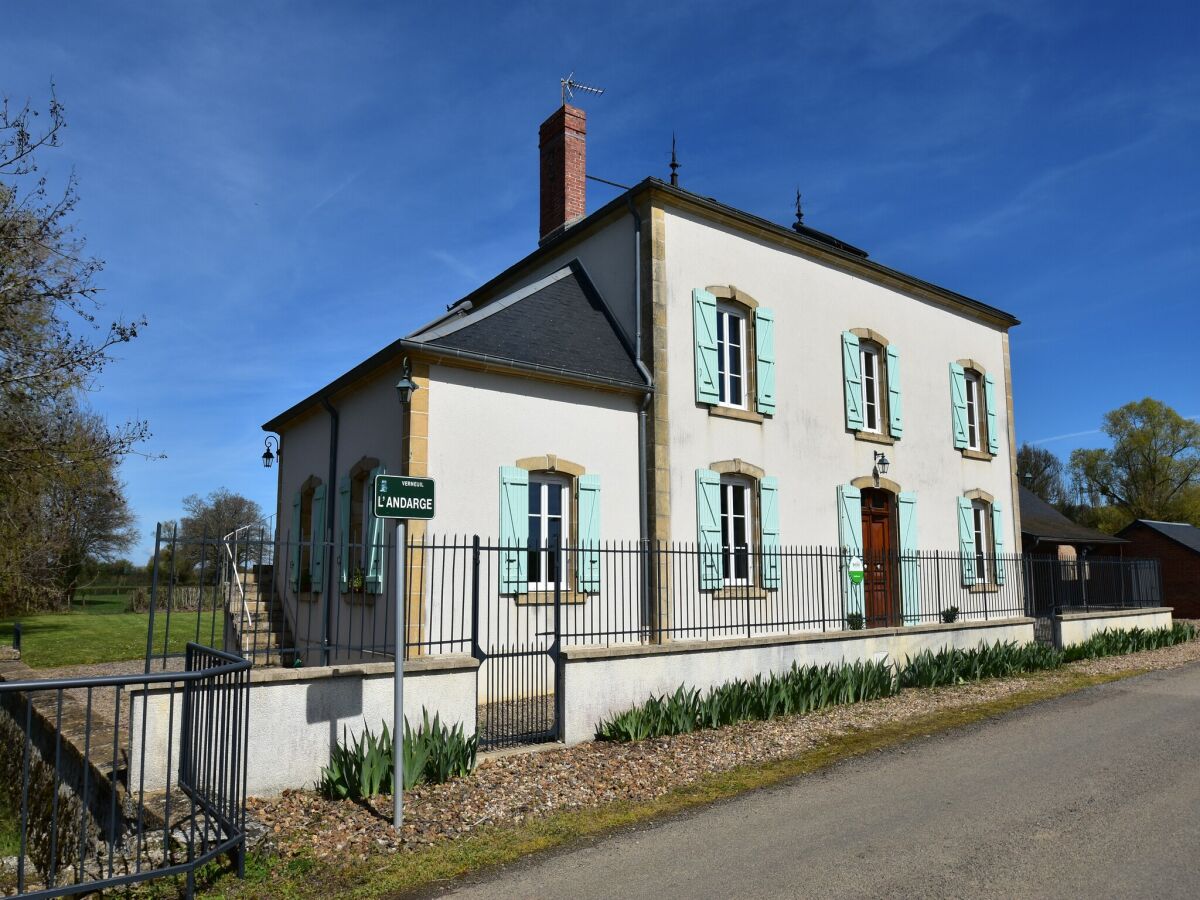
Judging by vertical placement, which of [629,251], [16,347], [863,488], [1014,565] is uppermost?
[629,251]

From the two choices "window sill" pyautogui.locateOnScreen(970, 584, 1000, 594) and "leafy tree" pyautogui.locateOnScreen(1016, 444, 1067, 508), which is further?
"leafy tree" pyautogui.locateOnScreen(1016, 444, 1067, 508)

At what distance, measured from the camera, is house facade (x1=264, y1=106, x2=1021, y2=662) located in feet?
36.9

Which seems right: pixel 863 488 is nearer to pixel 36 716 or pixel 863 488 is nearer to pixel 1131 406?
pixel 36 716

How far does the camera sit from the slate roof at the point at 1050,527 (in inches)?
986

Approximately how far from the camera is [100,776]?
6.30m

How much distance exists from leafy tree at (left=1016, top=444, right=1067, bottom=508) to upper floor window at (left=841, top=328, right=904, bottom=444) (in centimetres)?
4956

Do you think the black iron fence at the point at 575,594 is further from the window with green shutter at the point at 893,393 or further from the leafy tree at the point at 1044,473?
the leafy tree at the point at 1044,473

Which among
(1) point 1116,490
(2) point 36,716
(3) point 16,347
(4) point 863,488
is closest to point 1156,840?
(2) point 36,716

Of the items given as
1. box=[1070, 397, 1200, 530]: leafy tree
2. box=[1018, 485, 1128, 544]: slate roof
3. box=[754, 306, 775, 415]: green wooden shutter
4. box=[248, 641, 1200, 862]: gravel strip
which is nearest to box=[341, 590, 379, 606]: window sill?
box=[248, 641, 1200, 862]: gravel strip

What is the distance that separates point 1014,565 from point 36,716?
17.4 metres

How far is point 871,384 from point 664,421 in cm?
573

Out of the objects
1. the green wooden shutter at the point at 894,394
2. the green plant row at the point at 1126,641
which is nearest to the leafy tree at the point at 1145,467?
the green plant row at the point at 1126,641

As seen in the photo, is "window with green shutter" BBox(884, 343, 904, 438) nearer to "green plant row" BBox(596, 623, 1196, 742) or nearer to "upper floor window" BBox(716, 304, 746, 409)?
"upper floor window" BBox(716, 304, 746, 409)

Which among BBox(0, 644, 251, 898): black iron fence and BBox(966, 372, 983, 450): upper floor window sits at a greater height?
BBox(966, 372, 983, 450): upper floor window
